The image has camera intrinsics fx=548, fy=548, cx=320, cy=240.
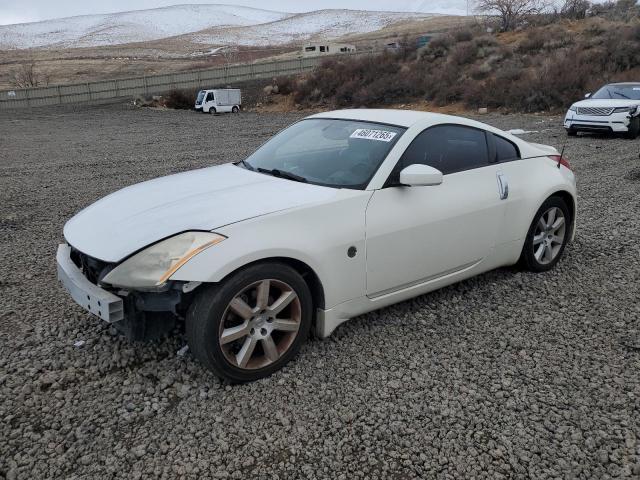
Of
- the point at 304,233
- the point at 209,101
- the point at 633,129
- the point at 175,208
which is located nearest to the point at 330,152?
the point at 304,233

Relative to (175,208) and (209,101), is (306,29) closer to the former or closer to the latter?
(209,101)

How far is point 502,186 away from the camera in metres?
4.22

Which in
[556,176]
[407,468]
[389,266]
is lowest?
[407,468]

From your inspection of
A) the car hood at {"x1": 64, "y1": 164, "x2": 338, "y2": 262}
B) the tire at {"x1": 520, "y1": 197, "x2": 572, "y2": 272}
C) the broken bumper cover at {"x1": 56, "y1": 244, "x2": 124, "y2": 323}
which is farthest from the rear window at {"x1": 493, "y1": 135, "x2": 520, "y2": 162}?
the broken bumper cover at {"x1": 56, "y1": 244, "x2": 124, "y2": 323}

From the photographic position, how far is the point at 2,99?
4091 centimetres

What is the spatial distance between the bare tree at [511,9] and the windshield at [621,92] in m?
26.9

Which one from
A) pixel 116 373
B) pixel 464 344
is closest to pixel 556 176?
pixel 464 344

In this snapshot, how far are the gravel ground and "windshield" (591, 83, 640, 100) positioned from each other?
1175 centimetres

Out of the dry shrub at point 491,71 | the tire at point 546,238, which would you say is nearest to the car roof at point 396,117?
the tire at point 546,238

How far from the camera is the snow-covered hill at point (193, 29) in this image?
15000 centimetres

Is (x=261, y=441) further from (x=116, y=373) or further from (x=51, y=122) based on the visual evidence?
(x=51, y=122)

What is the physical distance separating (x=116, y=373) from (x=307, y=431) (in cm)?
126

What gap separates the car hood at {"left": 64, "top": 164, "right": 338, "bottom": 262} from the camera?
9.97 feet

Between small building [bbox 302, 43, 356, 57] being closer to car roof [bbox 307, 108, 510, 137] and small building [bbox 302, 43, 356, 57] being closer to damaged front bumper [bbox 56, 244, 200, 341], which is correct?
car roof [bbox 307, 108, 510, 137]
